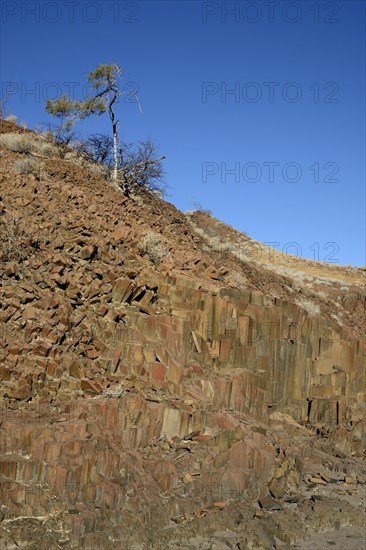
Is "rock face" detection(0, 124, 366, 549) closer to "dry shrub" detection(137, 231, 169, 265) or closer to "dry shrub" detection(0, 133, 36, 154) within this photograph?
"dry shrub" detection(137, 231, 169, 265)

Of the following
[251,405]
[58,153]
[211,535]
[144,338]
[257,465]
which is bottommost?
[211,535]

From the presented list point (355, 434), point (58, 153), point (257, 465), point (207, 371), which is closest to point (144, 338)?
point (207, 371)

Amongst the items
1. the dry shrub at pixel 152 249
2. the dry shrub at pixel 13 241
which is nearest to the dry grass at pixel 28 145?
the dry shrub at pixel 152 249

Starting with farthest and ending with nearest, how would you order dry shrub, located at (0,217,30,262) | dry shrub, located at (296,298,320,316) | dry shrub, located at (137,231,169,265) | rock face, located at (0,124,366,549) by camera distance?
dry shrub, located at (296,298,320,316) < dry shrub, located at (137,231,169,265) < dry shrub, located at (0,217,30,262) < rock face, located at (0,124,366,549)

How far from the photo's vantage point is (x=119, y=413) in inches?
561

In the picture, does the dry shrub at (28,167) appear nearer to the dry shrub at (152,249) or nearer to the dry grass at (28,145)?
the dry grass at (28,145)

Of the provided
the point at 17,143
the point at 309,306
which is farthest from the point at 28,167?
the point at 309,306

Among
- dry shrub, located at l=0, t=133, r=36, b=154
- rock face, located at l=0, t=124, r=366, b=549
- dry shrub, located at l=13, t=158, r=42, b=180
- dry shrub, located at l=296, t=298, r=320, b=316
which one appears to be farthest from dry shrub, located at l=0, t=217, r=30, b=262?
dry shrub, located at l=296, t=298, r=320, b=316

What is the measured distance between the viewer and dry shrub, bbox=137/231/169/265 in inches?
784

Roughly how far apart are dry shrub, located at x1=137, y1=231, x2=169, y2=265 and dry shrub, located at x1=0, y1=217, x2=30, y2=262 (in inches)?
149

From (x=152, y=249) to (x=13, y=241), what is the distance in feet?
14.8

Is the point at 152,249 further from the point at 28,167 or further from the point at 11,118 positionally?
the point at 11,118

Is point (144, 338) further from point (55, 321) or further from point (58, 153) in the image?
point (58, 153)

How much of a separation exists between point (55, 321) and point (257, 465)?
223 inches
